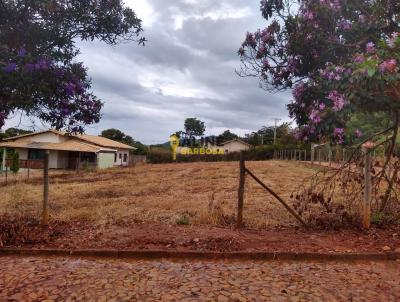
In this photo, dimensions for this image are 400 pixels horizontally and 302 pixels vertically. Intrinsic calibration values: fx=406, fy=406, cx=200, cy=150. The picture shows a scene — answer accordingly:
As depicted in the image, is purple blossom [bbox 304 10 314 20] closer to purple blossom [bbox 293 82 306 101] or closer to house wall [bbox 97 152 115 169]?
purple blossom [bbox 293 82 306 101]

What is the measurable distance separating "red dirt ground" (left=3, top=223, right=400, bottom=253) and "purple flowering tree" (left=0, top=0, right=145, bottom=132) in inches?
82.6

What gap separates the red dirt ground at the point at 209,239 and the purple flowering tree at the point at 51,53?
210 centimetres

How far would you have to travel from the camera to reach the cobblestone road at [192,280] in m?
4.29

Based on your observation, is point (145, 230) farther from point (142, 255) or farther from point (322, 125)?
point (322, 125)

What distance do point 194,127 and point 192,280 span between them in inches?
3320

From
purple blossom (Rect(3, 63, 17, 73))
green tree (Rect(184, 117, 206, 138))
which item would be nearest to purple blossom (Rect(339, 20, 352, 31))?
purple blossom (Rect(3, 63, 17, 73))

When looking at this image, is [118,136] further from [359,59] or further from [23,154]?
[359,59]

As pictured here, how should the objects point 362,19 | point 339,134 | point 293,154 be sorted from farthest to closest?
point 293,154 < point 362,19 < point 339,134

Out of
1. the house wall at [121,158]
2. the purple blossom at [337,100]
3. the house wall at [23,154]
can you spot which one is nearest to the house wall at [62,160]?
the house wall at [23,154]

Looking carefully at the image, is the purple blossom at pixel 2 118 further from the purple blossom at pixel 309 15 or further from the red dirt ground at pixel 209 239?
the purple blossom at pixel 309 15

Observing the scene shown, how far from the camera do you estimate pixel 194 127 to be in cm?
8888

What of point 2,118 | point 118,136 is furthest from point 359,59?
point 118,136

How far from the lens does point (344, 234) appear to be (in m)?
6.84

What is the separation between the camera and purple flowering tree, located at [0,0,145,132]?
4359mm
